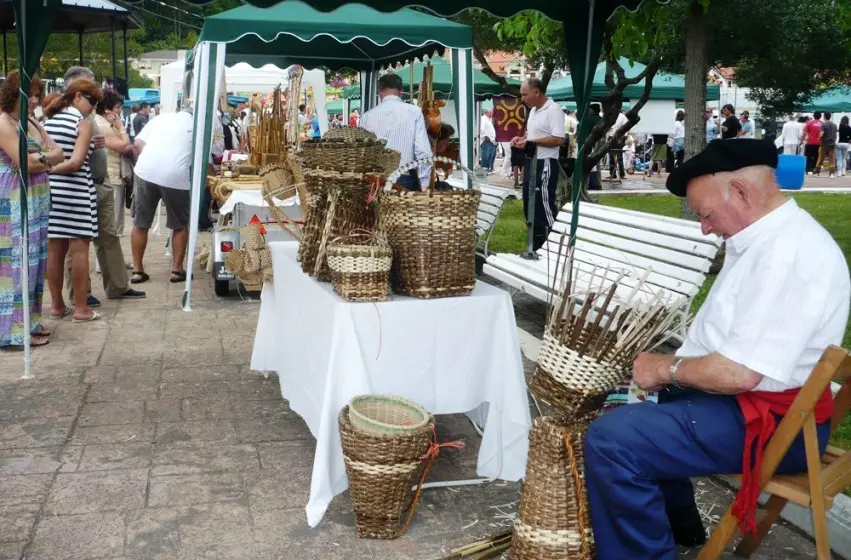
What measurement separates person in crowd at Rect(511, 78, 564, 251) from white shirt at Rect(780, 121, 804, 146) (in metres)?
19.5

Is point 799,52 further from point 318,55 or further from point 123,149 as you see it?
point 123,149

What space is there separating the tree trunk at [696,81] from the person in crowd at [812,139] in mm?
18256

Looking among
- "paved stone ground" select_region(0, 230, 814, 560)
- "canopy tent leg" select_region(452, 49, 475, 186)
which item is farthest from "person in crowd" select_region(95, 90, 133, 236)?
"canopy tent leg" select_region(452, 49, 475, 186)

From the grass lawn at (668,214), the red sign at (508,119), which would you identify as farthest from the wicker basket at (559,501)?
the red sign at (508,119)

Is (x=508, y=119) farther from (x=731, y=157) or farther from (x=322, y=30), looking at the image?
(x=731, y=157)

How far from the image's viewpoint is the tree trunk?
9344mm

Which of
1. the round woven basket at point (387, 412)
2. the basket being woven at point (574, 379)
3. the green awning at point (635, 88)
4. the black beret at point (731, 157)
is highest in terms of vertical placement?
the green awning at point (635, 88)

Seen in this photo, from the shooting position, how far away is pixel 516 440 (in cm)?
392

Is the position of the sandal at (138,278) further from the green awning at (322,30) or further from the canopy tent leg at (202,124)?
the green awning at (322,30)

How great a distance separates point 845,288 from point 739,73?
15.0 meters

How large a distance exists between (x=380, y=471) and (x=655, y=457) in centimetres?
106

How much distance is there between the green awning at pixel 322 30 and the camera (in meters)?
7.47

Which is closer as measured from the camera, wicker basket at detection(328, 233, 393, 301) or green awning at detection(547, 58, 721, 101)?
wicker basket at detection(328, 233, 393, 301)

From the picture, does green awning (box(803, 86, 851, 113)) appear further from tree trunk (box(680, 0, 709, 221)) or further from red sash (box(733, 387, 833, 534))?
red sash (box(733, 387, 833, 534))
